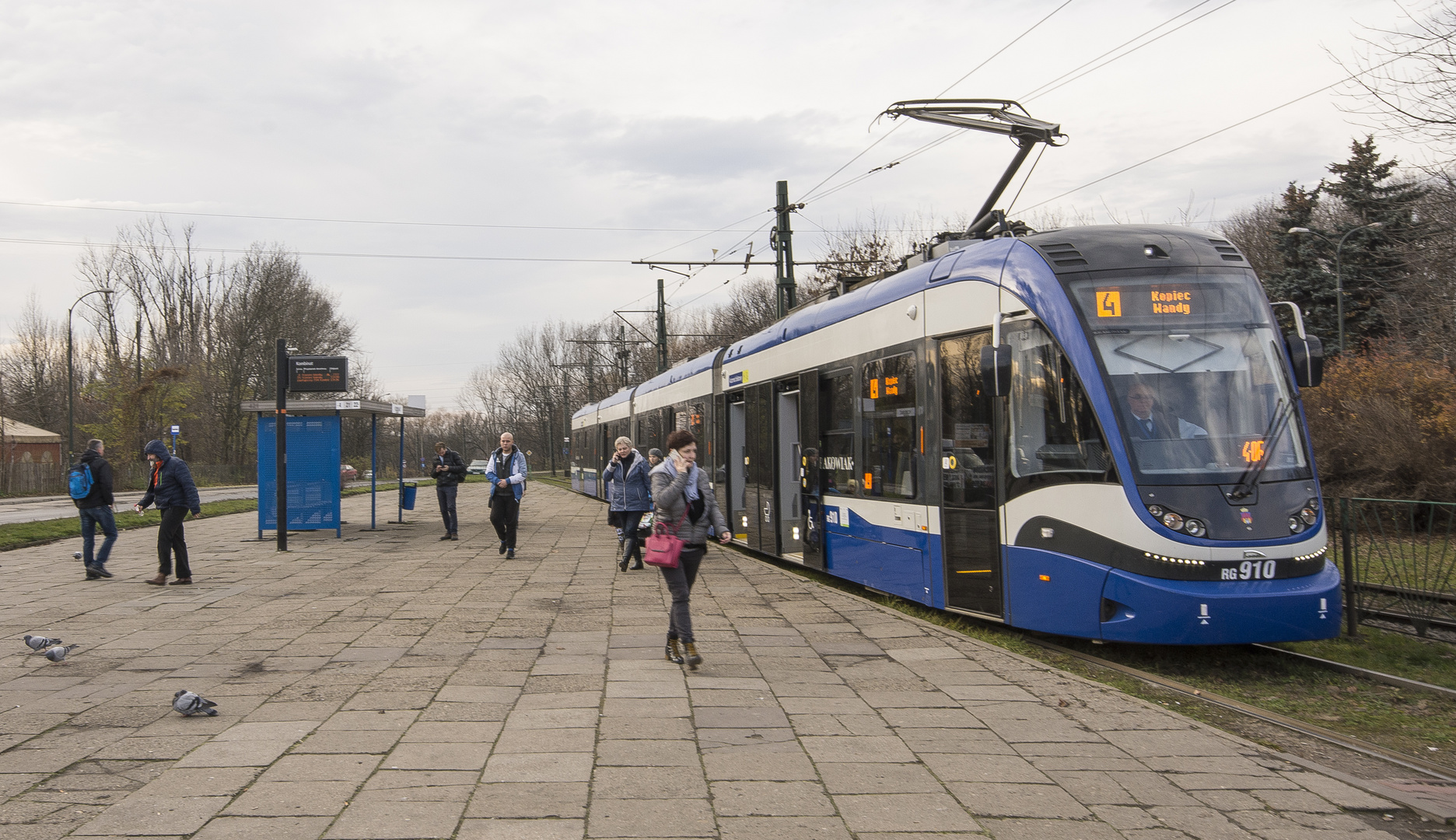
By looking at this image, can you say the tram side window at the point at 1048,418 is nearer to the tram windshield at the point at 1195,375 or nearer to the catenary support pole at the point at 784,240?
the tram windshield at the point at 1195,375

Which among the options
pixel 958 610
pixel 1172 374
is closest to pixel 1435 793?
pixel 1172 374

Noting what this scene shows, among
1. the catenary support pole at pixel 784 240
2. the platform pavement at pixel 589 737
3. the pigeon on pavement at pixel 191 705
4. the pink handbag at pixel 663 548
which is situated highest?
the catenary support pole at pixel 784 240

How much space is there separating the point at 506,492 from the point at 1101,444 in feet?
31.6

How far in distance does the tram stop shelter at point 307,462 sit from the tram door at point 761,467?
697 centimetres

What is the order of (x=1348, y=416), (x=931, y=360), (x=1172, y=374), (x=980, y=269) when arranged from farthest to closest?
(x=1348, y=416) → (x=931, y=360) → (x=980, y=269) → (x=1172, y=374)

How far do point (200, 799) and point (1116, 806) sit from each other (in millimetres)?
3832

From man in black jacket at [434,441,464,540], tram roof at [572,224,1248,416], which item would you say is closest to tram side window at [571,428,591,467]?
man in black jacket at [434,441,464,540]

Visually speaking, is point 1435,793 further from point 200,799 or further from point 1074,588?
point 200,799

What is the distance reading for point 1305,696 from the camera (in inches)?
258

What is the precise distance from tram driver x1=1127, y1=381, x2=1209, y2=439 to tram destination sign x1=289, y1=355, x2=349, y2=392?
43.0 feet

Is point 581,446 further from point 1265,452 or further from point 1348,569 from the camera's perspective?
point 1265,452

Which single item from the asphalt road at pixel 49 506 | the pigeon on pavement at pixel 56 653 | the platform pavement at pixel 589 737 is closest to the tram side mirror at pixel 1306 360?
the platform pavement at pixel 589 737

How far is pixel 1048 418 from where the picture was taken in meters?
7.53

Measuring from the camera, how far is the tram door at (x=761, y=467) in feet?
43.5
